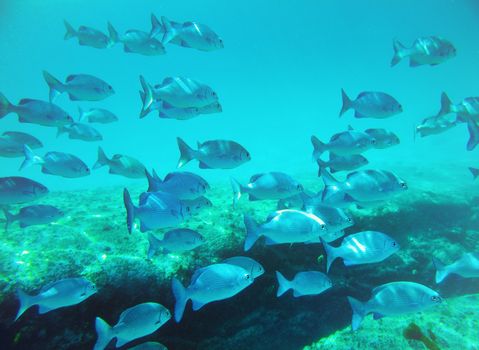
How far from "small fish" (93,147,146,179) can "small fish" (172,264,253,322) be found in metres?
3.05

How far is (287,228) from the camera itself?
360cm

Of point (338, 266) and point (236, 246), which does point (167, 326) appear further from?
point (338, 266)

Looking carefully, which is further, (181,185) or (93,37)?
(93,37)

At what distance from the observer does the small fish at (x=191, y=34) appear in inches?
195

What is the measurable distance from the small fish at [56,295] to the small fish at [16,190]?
70.2 inches

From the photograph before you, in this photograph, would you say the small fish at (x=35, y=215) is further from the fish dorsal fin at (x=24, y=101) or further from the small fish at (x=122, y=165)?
the fish dorsal fin at (x=24, y=101)

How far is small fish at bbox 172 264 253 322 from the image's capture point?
127 inches

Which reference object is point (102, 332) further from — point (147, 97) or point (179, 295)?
point (147, 97)

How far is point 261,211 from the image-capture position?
681cm

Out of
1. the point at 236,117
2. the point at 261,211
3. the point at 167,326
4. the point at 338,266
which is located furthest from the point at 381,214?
the point at 236,117

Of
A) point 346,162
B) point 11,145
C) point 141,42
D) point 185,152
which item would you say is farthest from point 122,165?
point 346,162

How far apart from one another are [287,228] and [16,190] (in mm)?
4110

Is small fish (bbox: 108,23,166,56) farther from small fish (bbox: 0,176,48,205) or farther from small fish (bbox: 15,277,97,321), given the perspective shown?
small fish (bbox: 15,277,97,321)

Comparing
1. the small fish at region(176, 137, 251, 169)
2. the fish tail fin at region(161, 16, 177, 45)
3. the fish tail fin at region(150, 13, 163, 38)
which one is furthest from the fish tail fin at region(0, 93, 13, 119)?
the small fish at region(176, 137, 251, 169)
